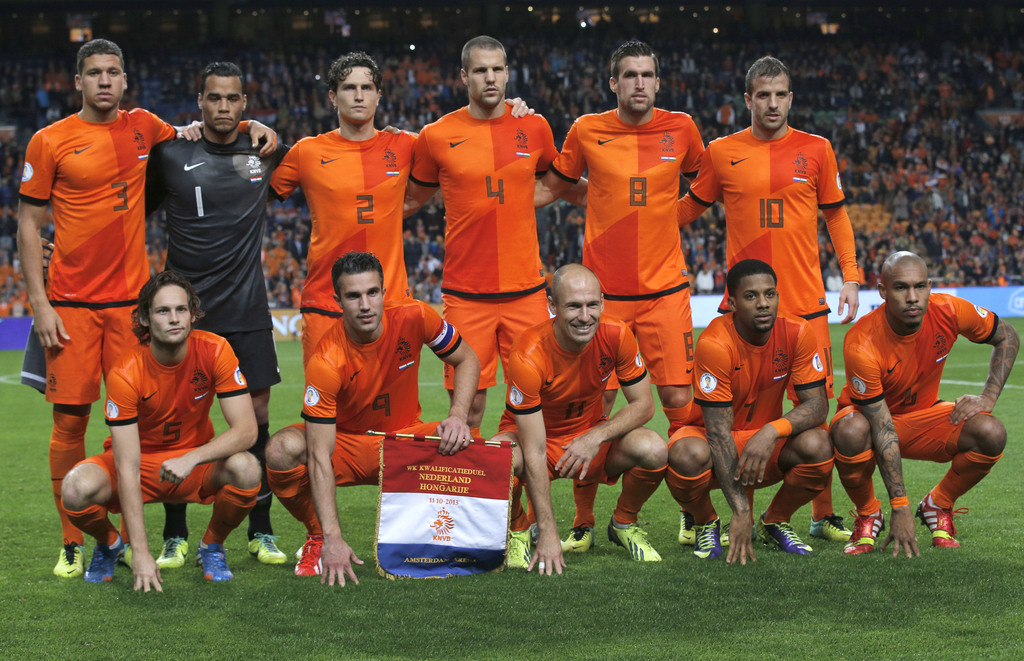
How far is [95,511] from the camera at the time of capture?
445 centimetres

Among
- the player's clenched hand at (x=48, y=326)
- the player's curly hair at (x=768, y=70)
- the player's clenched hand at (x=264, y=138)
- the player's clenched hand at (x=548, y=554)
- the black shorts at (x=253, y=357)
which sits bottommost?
the player's clenched hand at (x=548, y=554)

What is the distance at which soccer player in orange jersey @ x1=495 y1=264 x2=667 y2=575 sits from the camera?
A: 452cm

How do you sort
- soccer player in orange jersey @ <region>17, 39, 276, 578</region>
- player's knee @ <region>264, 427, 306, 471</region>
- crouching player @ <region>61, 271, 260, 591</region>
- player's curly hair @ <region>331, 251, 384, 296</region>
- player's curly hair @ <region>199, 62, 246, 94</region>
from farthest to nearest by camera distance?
player's curly hair @ <region>199, 62, 246, 94</region>, soccer player in orange jersey @ <region>17, 39, 276, 578</region>, player's knee @ <region>264, 427, 306, 471</region>, player's curly hair @ <region>331, 251, 384, 296</region>, crouching player @ <region>61, 271, 260, 591</region>

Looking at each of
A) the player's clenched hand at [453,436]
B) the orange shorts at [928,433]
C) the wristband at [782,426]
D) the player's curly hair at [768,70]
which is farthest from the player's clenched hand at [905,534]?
the player's curly hair at [768,70]

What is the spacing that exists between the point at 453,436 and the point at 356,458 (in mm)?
560

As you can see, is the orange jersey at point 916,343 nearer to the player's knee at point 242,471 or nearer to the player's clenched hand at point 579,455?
the player's clenched hand at point 579,455

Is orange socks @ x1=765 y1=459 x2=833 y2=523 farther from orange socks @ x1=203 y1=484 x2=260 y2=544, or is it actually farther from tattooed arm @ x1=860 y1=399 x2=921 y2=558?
orange socks @ x1=203 y1=484 x2=260 y2=544

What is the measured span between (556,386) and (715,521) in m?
0.98

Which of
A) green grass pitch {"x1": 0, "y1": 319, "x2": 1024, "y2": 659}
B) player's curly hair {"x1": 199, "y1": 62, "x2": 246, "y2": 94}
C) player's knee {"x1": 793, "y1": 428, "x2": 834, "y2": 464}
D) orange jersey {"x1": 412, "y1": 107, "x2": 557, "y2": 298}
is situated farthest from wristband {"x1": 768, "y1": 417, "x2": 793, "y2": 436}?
player's curly hair {"x1": 199, "y1": 62, "x2": 246, "y2": 94}

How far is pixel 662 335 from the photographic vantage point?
17.5ft

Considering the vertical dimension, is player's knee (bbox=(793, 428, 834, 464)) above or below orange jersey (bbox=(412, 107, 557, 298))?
below

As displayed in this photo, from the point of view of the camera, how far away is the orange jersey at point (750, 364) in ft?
15.3

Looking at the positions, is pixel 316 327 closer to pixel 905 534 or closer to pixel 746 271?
pixel 746 271

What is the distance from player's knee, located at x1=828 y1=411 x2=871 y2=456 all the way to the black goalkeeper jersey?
2.87 metres
